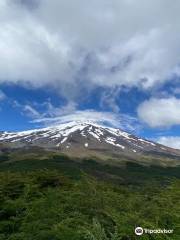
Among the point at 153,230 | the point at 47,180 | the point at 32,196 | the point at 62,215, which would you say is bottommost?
the point at 153,230

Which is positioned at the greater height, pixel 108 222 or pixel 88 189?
pixel 88 189

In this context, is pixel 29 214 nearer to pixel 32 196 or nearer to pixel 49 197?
pixel 49 197

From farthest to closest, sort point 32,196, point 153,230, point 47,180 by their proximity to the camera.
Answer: point 47,180
point 32,196
point 153,230

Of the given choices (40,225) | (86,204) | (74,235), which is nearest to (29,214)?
(40,225)

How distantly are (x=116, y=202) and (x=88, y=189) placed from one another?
96.0 inches

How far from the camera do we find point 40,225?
1035 inches

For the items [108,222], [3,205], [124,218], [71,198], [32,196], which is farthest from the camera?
[32,196]

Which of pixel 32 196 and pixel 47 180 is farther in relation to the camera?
pixel 47 180
